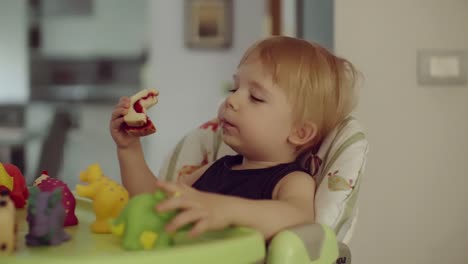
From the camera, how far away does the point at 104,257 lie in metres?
0.77

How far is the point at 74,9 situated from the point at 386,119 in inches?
108

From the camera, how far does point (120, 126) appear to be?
4.15 ft

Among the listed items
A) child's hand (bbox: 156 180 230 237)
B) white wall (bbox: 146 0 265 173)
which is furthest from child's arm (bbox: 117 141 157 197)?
white wall (bbox: 146 0 265 173)

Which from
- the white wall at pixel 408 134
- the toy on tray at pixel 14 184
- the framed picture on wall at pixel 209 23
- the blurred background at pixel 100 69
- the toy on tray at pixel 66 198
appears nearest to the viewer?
the toy on tray at pixel 66 198

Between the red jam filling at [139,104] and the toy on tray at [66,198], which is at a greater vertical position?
the red jam filling at [139,104]

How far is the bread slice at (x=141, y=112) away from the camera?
3.68ft

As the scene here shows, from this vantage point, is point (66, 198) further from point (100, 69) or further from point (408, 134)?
point (100, 69)

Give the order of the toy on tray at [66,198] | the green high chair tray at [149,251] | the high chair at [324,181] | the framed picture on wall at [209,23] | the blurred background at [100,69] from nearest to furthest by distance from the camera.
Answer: the green high chair tray at [149,251], the high chair at [324,181], the toy on tray at [66,198], the blurred background at [100,69], the framed picture on wall at [209,23]

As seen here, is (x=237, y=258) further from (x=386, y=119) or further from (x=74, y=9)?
(x=74, y=9)

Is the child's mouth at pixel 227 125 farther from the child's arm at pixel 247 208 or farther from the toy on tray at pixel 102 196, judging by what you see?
the toy on tray at pixel 102 196

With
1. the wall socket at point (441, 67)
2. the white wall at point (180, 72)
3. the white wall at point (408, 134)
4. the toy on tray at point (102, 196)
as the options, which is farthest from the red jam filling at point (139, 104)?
the white wall at point (180, 72)

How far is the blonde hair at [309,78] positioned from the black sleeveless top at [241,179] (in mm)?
105

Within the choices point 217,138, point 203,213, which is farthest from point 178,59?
point 203,213

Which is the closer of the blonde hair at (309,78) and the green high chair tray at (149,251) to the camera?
the green high chair tray at (149,251)
